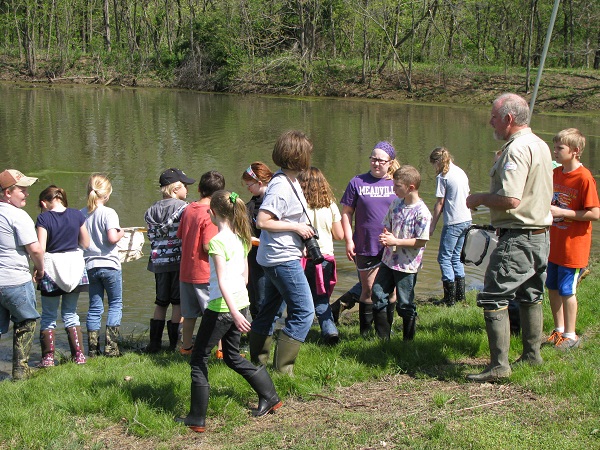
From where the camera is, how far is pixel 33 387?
17.9 feet

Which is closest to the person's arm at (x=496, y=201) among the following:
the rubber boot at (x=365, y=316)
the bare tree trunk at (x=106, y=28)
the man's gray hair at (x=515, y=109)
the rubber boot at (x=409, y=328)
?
the man's gray hair at (x=515, y=109)

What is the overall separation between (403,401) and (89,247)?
341cm

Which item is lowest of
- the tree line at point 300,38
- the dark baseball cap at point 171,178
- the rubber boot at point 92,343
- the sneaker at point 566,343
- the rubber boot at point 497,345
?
the rubber boot at point 92,343

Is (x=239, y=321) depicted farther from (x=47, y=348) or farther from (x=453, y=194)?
(x=453, y=194)

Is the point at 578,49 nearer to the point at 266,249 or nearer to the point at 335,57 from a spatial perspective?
the point at 335,57

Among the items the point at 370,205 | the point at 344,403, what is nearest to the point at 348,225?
the point at 370,205

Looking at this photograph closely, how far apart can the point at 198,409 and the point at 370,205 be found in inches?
111

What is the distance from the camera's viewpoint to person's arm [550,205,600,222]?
18.4 ft

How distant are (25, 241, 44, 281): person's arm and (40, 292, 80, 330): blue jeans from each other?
49cm

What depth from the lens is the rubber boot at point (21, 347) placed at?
6.07 metres

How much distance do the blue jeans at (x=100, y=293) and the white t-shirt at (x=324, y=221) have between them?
1.98m

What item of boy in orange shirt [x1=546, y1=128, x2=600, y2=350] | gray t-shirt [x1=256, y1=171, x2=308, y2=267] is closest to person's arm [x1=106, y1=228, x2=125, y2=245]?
gray t-shirt [x1=256, y1=171, x2=308, y2=267]

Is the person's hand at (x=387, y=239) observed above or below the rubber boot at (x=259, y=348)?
above

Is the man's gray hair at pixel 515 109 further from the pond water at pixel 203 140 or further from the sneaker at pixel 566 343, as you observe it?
the pond water at pixel 203 140
